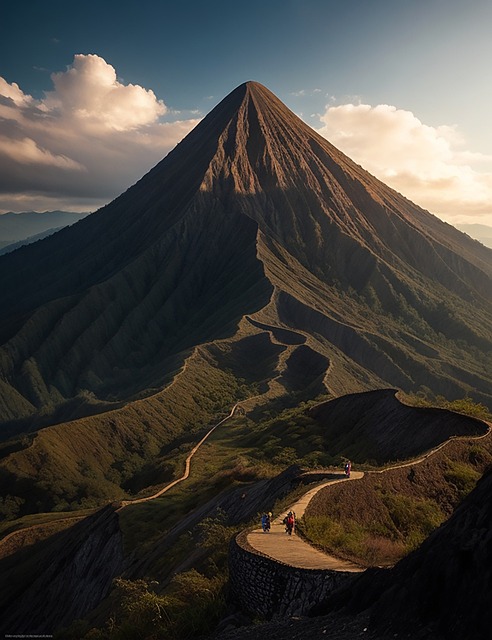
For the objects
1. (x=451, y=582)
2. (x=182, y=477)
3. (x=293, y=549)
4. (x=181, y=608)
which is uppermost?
(x=451, y=582)

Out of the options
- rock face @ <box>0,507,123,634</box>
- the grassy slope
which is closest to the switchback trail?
rock face @ <box>0,507,123,634</box>

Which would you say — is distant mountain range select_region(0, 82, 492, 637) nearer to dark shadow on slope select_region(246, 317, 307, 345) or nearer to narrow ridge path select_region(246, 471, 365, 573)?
dark shadow on slope select_region(246, 317, 307, 345)

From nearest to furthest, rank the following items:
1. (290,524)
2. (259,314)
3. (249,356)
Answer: (290,524), (249,356), (259,314)

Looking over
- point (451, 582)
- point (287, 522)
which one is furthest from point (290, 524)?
point (451, 582)

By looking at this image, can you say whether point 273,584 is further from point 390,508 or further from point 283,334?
point 283,334

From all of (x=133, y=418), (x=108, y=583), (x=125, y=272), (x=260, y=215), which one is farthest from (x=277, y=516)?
(x=260, y=215)

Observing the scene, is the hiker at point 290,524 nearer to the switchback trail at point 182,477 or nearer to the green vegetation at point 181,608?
the green vegetation at point 181,608

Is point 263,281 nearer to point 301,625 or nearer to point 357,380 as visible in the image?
point 357,380
